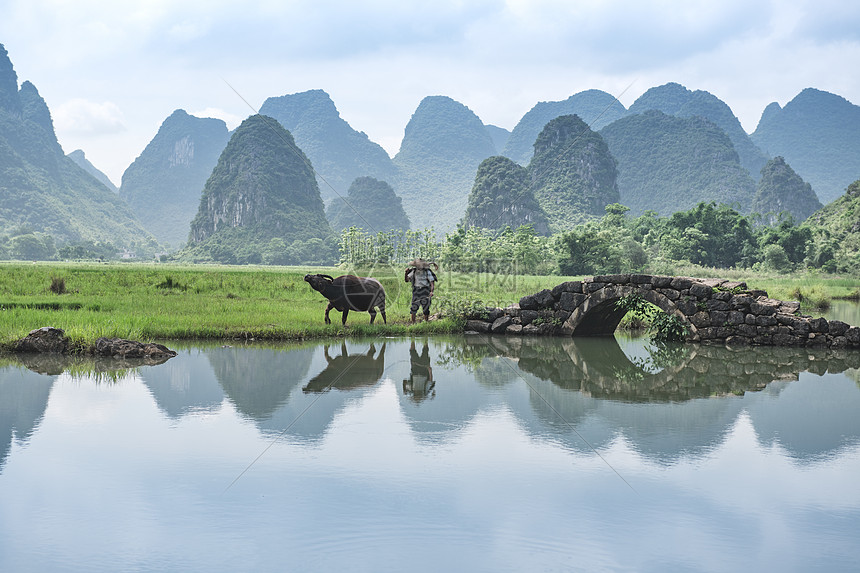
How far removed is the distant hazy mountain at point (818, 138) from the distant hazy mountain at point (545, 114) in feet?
110

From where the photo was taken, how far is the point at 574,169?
88438 millimetres

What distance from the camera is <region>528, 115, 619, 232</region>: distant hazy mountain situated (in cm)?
8600

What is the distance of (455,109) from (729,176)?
83.2m

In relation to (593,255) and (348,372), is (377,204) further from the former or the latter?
(348,372)

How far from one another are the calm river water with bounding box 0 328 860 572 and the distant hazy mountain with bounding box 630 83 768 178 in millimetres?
127151

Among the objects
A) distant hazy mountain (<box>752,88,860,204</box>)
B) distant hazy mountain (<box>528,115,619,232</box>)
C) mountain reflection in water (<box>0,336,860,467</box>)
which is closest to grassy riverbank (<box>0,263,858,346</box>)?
mountain reflection in water (<box>0,336,860,467</box>)

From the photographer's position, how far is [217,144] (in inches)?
7200

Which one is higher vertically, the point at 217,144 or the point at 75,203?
the point at 217,144

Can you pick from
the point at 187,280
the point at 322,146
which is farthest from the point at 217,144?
the point at 187,280

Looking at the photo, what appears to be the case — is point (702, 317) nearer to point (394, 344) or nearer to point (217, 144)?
point (394, 344)

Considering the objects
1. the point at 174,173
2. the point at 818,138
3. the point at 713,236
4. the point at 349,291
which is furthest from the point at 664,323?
the point at 174,173

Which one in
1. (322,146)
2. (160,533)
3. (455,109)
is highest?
(455,109)

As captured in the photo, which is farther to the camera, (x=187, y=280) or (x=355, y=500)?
(x=187, y=280)

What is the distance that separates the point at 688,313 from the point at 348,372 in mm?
5850
